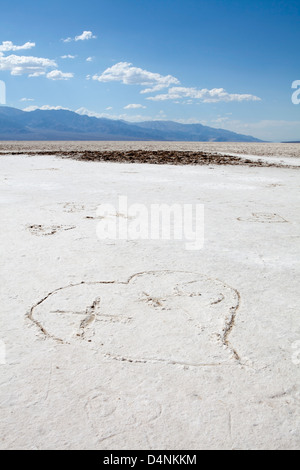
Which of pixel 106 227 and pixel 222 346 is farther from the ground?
pixel 106 227

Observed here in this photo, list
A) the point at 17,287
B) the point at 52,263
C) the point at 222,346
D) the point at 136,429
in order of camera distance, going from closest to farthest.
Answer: the point at 136,429 → the point at 222,346 → the point at 17,287 → the point at 52,263

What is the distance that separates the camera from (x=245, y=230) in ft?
17.6

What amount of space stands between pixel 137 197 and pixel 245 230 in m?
2.95

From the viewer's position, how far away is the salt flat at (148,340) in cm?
191

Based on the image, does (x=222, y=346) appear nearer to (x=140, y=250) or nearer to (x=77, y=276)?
(x=77, y=276)

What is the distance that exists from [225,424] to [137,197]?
6.12 m

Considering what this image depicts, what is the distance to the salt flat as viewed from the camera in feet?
6.28

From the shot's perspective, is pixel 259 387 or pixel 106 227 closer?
pixel 259 387

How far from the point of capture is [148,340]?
2.62 m

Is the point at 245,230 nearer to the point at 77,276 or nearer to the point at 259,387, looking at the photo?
the point at 77,276
